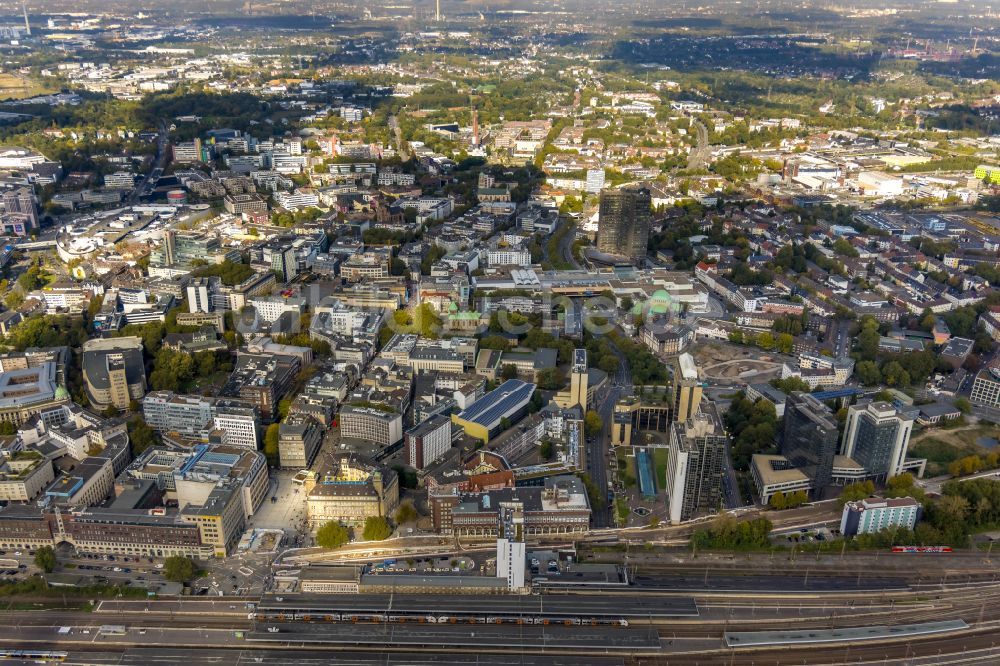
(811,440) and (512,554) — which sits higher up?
(811,440)

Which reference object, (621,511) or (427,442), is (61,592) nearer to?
(427,442)

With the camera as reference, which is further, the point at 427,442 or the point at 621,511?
the point at 427,442

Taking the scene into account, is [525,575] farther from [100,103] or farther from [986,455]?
[100,103]

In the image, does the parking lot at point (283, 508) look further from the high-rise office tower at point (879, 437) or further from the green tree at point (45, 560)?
the high-rise office tower at point (879, 437)

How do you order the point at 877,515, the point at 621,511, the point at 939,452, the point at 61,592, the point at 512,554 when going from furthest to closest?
the point at 939,452
the point at 621,511
the point at 877,515
the point at 61,592
the point at 512,554

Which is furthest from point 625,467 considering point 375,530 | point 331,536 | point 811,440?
point 331,536

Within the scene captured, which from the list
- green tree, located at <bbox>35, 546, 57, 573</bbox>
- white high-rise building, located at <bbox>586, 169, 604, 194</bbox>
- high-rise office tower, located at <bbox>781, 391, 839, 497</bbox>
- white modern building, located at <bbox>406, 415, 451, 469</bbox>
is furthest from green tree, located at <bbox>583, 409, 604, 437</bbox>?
white high-rise building, located at <bbox>586, 169, 604, 194</bbox>
